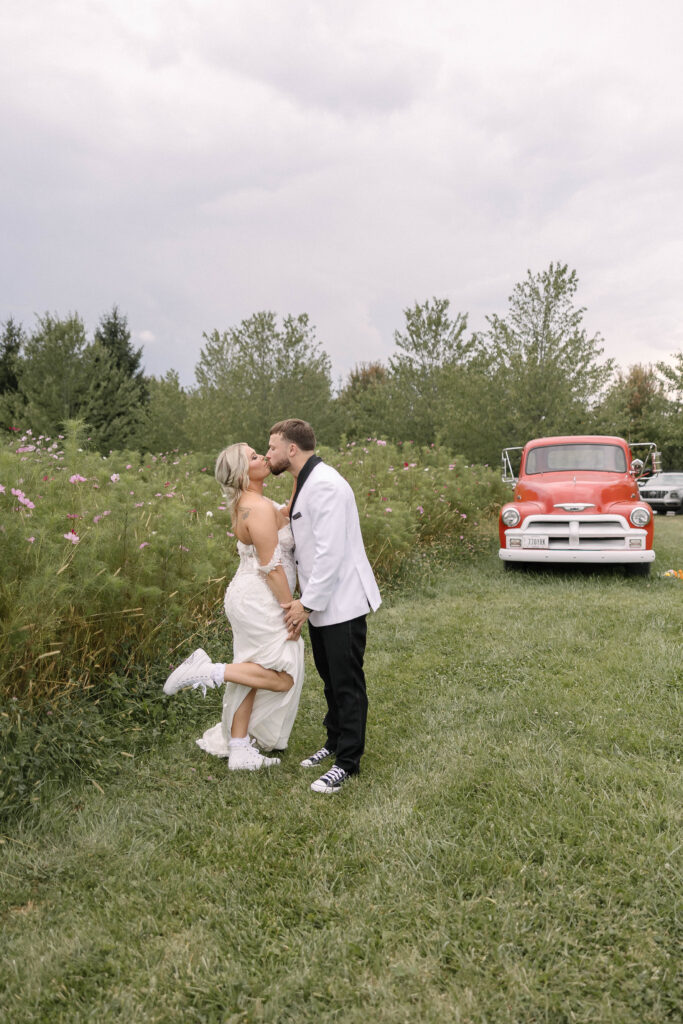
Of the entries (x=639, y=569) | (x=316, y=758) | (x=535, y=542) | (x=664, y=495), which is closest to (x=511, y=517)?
(x=535, y=542)

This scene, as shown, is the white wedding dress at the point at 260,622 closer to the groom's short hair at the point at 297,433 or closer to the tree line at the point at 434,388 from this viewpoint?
the groom's short hair at the point at 297,433

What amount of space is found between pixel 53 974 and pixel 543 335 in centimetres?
1966

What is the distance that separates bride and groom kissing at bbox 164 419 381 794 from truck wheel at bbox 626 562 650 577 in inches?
257

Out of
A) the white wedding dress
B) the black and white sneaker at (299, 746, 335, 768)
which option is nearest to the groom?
the white wedding dress

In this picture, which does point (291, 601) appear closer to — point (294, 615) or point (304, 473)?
point (294, 615)

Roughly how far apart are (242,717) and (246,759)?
222 millimetres

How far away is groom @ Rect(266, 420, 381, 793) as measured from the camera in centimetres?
359

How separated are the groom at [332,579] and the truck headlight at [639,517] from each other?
20.1 ft

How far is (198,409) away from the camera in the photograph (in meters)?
18.8

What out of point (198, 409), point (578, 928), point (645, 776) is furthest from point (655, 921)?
point (198, 409)

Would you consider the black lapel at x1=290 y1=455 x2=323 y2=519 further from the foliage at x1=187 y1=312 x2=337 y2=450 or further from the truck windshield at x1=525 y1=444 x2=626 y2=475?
the foliage at x1=187 y1=312 x2=337 y2=450

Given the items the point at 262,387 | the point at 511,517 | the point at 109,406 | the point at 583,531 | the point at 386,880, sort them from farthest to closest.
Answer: the point at 109,406 < the point at 262,387 < the point at 511,517 < the point at 583,531 < the point at 386,880

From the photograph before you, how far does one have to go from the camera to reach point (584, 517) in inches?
356

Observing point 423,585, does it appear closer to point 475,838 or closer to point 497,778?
point 497,778
